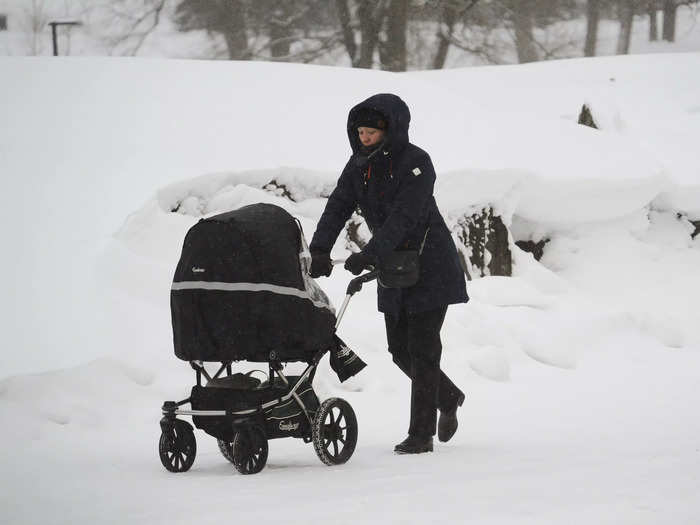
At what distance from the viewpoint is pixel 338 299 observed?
7141 millimetres

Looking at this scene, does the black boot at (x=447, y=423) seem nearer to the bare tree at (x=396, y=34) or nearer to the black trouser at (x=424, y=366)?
the black trouser at (x=424, y=366)

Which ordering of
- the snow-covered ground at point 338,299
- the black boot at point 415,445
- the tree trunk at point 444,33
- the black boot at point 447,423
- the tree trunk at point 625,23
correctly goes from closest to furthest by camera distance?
the snow-covered ground at point 338,299 → the black boot at point 415,445 → the black boot at point 447,423 → the tree trunk at point 444,33 → the tree trunk at point 625,23

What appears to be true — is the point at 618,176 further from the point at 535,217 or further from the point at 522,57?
the point at 522,57

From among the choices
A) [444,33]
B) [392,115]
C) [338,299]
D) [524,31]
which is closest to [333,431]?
[392,115]

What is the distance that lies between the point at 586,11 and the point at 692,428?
81.6 ft

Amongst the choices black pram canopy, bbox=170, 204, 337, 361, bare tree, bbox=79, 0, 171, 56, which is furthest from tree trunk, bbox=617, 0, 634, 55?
black pram canopy, bbox=170, 204, 337, 361

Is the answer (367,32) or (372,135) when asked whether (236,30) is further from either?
(372,135)

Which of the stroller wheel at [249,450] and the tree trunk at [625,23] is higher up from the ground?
the tree trunk at [625,23]

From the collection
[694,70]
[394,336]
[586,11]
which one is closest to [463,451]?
[394,336]

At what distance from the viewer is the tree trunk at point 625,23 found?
27.9 metres

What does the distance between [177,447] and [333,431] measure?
65 centimetres

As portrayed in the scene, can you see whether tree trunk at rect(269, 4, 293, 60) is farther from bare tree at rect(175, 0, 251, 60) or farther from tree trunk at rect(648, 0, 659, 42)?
tree trunk at rect(648, 0, 659, 42)

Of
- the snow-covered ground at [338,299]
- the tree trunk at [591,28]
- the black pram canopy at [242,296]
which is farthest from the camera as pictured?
the tree trunk at [591,28]

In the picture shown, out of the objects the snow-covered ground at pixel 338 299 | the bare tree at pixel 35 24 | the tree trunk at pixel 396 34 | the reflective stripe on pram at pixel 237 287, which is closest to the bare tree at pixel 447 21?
the tree trunk at pixel 396 34
